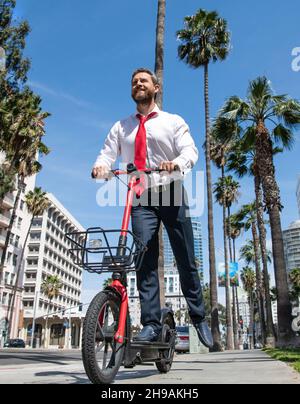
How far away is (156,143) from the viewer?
3691 millimetres

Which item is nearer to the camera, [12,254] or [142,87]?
[142,87]

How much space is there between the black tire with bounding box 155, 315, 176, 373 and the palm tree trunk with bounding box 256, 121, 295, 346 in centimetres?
1065

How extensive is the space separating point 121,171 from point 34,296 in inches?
3064

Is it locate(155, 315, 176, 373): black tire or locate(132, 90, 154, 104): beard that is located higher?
locate(132, 90, 154, 104): beard

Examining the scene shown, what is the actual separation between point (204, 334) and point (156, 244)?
934 millimetres

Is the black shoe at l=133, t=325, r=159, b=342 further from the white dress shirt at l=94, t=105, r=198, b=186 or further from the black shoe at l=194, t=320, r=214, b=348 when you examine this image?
the white dress shirt at l=94, t=105, r=198, b=186

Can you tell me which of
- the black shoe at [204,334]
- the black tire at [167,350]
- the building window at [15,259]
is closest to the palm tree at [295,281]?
the building window at [15,259]

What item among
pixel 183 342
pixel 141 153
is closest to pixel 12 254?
pixel 183 342

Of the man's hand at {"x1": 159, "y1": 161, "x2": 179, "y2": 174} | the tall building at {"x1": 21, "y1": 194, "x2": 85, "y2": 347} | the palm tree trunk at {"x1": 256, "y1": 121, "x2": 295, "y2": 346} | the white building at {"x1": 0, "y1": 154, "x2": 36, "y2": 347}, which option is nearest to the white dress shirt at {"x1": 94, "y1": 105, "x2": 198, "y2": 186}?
the man's hand at {"x1": 159, "y1": 161, "x2": 179, "y2": 174}

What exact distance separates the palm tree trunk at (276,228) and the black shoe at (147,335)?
1143 centimetres

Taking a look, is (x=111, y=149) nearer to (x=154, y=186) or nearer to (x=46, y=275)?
(x=154, y=186)

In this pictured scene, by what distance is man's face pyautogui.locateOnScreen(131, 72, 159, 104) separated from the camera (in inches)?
149

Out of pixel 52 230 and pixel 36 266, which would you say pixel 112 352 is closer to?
pixel 36 266

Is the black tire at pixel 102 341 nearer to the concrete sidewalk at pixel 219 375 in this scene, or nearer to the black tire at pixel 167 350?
the concrete sidewalk at pixel 219 375
